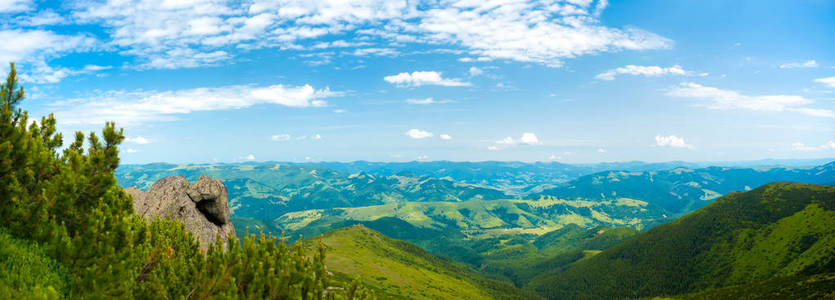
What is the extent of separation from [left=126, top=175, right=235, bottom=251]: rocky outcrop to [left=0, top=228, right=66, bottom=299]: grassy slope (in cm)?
4196

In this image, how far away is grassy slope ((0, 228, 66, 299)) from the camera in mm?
11641

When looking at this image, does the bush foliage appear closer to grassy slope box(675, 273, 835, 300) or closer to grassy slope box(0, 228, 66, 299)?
grassy slope box(0, 228, 66, 299)

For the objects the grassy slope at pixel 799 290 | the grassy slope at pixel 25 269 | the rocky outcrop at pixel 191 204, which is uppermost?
the grassy slope at pixel 25 269

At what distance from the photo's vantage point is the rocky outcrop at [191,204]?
53.6 m

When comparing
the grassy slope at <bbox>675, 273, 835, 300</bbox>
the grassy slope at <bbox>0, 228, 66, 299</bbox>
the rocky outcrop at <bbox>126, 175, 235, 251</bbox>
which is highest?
the grassy slope at <bbox>0, 228, 66, 299</bbox>

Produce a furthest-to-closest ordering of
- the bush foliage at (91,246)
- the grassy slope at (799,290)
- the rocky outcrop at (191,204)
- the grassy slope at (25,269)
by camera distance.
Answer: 1. the grassy slope at (799,290)
2. the rocky outcrop at (191,204)
3. the bush foliage at (91,246)
4. the grassy slope at (25,269)

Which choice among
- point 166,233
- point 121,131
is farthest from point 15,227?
point 166,233

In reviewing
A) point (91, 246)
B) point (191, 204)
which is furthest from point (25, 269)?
point (191, 204)

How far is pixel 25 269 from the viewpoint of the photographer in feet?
42.0

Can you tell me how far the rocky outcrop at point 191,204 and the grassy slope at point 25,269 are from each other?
138ft

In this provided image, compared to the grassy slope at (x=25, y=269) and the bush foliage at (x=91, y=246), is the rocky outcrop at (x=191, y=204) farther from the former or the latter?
the grassy slope at (x=25, y=269)

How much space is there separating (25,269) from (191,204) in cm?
4941

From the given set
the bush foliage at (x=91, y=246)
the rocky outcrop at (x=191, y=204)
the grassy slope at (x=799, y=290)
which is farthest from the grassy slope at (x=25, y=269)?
the grassy slope at (x=799, y=290)

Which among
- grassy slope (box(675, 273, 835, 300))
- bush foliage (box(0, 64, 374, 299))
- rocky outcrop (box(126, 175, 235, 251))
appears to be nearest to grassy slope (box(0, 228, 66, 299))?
bush foliage (box(0, 64, 374, 299))
